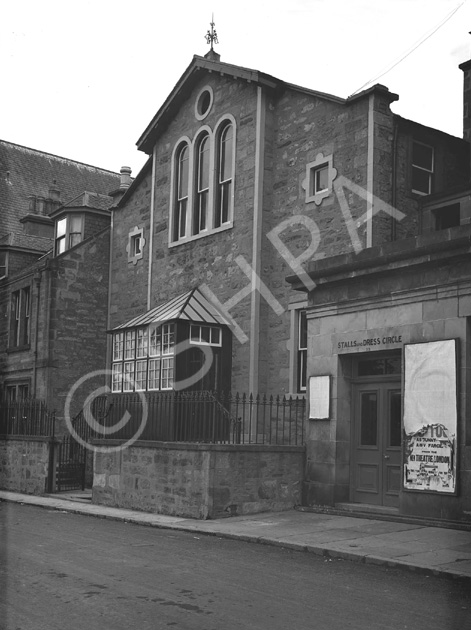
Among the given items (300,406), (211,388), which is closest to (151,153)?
(211,388)

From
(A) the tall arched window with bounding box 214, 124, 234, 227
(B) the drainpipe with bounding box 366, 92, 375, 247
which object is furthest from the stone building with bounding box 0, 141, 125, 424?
(B) the drainpipe with bounding box 366, 92, 375, 247

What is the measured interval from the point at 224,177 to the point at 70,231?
911cm

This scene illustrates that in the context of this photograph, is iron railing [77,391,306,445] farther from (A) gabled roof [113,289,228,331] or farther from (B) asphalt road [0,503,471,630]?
(B) asphalt road [0,503,471,630]

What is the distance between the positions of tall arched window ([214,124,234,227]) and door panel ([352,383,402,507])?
317 inches

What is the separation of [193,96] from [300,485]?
1261 cm

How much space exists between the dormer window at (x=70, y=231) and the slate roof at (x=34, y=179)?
15.3 ft

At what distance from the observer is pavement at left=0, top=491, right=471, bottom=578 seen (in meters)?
10.4

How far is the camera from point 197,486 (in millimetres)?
15727

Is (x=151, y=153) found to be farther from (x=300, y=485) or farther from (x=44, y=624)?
(x=44, y=624)

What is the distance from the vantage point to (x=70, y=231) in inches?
1160

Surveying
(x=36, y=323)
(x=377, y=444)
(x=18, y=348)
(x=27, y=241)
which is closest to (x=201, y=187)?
(x=36, y=323)

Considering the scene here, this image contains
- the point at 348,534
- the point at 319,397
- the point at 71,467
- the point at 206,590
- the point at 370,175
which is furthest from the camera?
the point at 71,467

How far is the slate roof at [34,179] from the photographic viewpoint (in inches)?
1372

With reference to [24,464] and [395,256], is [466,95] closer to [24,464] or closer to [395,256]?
[395,256]
